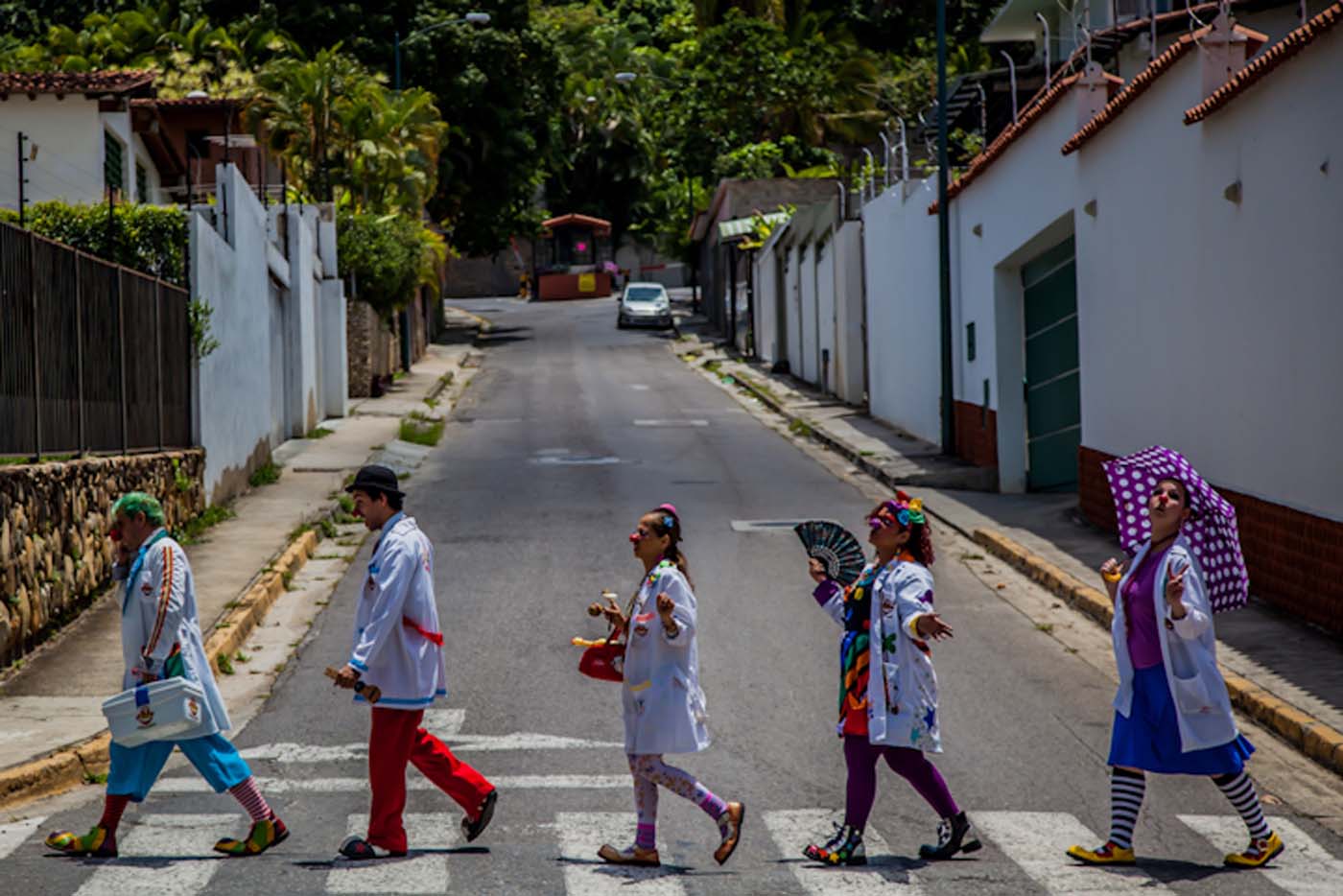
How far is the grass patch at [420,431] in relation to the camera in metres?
31.6

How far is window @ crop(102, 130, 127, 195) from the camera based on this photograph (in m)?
36.6

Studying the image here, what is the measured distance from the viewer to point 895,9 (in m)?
76.1

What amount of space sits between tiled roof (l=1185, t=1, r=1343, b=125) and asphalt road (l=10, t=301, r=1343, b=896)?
4.69 m

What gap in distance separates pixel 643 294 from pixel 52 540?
5312 centimetres

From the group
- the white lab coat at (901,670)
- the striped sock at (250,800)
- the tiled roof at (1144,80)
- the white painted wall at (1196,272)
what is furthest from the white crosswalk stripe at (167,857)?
the tiled roof at (1144,80)

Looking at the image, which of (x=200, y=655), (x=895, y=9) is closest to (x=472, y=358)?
(x=895, y=9)

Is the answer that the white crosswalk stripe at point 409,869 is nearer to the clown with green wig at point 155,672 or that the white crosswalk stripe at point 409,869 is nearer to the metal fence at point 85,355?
the clown with green wig at point 155,672

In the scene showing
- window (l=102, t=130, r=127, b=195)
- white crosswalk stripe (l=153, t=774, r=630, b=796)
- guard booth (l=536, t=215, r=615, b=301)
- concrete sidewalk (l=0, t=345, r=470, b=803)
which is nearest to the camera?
white crosswalk stripe (l=153, t=774, r=630, b=796)

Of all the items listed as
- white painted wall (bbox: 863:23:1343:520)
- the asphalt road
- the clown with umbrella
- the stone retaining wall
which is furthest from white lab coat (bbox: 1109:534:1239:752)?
the stone retaining wall

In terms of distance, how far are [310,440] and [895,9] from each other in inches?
2007

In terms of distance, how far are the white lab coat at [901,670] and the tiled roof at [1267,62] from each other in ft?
21.2

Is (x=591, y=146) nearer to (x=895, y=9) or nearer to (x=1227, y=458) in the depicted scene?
(x=895, y=9)

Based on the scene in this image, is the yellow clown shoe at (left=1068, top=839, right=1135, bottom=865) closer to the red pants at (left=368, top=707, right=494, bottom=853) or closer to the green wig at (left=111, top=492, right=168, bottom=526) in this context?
the red pants at (left=368, top=707, right=494, bottom=853)

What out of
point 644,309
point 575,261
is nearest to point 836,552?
point 644,309
